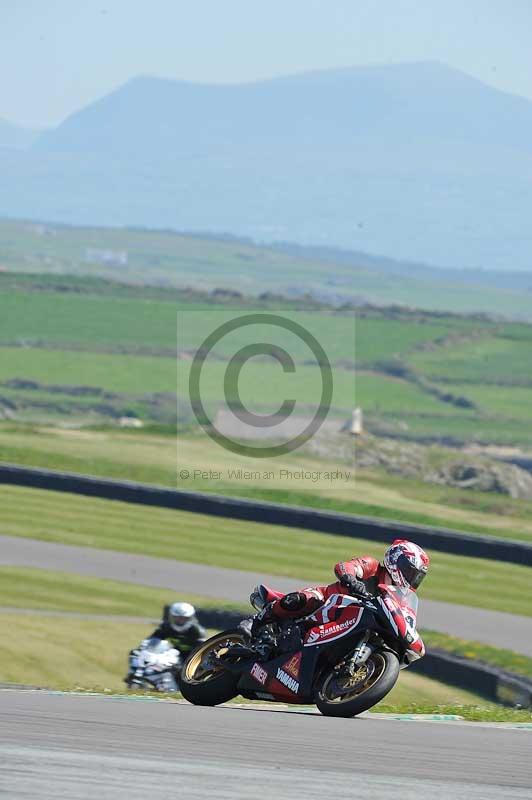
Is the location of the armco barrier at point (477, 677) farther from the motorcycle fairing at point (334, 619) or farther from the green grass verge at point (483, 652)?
the motorcycle fairing at point (334, 619)

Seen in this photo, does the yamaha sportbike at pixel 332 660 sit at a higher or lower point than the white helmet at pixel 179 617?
higher

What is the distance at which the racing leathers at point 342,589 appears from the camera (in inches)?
400

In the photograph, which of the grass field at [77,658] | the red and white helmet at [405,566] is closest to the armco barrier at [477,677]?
the grass field at [77,658]

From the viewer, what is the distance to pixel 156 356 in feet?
371

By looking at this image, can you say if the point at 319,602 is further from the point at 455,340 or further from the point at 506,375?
the point at 455,340

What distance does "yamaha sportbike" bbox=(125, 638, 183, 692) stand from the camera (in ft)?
49.2

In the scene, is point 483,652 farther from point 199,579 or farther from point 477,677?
point 199,579

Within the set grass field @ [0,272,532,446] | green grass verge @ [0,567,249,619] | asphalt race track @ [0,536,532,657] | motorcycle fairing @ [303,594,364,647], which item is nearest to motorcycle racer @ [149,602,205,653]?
motorcycle fairing @ [303,594,364,647]

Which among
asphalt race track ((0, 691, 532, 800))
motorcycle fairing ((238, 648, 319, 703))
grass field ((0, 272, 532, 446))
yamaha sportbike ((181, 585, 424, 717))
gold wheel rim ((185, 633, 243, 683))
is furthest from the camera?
grass field ((0, 272, 532, 446))

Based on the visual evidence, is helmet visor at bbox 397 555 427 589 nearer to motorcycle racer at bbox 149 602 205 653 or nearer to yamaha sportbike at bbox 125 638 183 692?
yamaha sportbike at bbox 125 638 183 692

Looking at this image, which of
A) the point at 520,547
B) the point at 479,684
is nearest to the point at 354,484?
the point at 520,547

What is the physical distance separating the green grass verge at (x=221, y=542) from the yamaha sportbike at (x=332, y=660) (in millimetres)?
16640

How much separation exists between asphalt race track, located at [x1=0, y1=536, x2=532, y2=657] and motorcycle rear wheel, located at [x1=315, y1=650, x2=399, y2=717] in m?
13.5

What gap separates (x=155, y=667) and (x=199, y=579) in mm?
12118
